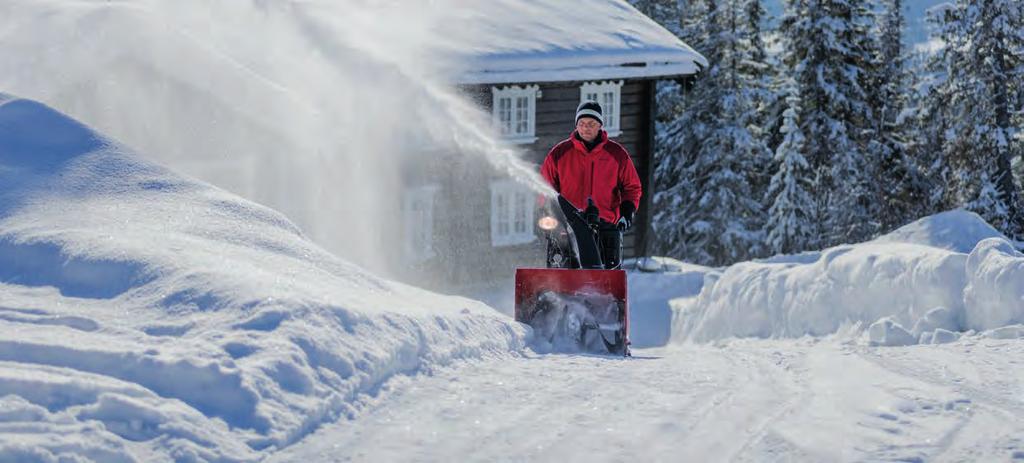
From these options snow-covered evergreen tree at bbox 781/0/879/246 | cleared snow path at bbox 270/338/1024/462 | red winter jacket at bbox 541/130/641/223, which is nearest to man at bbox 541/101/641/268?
red winter jacket at bbox 541/130/641/223

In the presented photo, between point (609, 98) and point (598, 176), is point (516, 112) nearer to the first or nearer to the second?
point (609, 98)

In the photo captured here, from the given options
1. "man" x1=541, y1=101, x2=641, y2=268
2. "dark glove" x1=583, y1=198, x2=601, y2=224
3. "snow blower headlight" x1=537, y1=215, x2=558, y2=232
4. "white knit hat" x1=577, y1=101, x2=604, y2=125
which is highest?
"white knit hat" x1=577, y1=101, x2=604, y2=125

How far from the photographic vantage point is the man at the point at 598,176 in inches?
350

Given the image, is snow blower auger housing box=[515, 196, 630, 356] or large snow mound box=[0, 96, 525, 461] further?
snow blower auger housing box=[515, 196, 630, 356]

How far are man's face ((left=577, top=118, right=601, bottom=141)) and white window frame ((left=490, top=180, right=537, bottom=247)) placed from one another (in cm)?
1229

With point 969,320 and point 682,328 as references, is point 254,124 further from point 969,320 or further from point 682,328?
point 969,320

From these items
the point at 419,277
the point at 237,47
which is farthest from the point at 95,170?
the point at 419,277

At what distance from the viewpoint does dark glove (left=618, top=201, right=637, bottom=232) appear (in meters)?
8.77

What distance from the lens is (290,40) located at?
700 inches

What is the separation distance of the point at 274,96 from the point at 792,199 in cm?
A: 1577

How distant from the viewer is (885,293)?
1023 centimetres

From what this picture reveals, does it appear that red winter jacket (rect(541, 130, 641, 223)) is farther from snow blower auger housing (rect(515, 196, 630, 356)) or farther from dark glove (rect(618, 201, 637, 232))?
snow blower auger housing (rect(515, 196, 630, 356))

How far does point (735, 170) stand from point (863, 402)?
26.4 m

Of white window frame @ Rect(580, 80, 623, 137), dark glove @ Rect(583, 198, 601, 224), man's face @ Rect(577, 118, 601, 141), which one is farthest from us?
white window frame @ Rect(580, 80, 623, 137)
